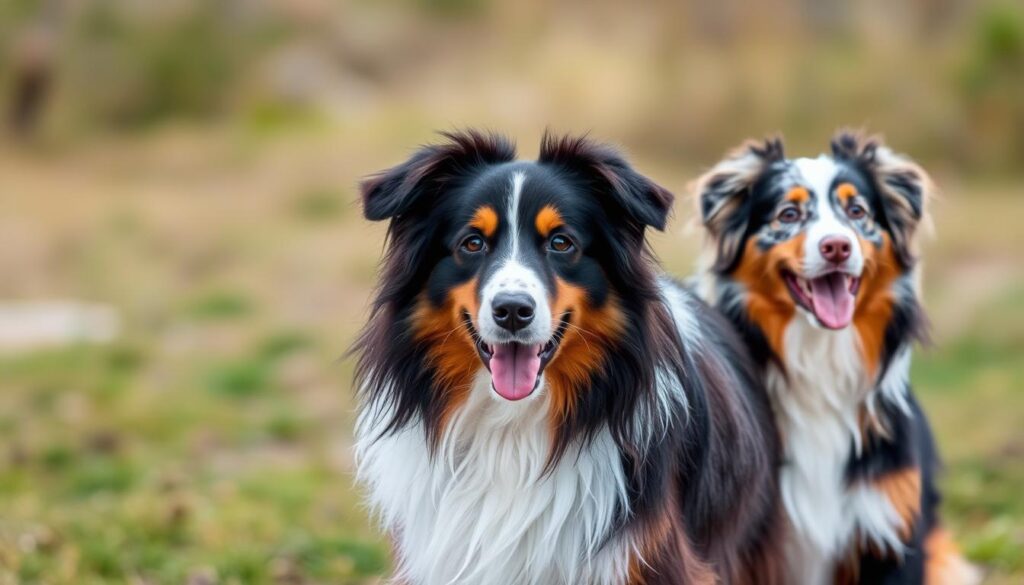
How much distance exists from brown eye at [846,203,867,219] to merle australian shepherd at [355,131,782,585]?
1.02m

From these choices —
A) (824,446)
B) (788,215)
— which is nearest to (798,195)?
(788,215)

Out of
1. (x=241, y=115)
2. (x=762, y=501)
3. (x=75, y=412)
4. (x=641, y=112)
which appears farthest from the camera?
(x=241, y=115)

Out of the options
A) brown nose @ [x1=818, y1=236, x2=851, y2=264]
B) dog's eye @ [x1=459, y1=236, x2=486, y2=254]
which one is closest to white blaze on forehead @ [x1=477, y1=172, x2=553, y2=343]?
dog's eye @ [x1=459, y1=236, x2=486, y2=254]

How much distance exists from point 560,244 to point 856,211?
4.67 feet

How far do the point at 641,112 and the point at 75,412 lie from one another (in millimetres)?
10256

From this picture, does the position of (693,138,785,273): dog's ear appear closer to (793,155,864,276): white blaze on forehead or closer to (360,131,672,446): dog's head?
(793,155,864,276): white blaze on forehead

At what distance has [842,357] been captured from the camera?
4535mm

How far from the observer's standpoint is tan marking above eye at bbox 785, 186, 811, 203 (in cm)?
448

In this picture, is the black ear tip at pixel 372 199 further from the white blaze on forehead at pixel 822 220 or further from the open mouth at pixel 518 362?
the white blaze on forehead at pixel 822 220

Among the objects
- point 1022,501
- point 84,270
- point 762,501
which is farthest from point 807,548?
point 84,270

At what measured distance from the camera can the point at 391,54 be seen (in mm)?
20141

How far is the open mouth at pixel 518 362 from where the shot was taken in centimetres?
351

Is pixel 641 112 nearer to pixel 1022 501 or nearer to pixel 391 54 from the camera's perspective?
pixel 391 54

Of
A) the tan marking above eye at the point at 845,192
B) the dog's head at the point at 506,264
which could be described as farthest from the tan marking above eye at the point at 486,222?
the tan marking above eye at the point at 845,192
